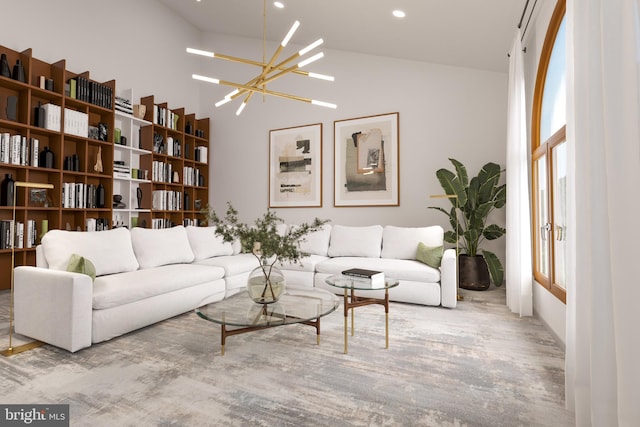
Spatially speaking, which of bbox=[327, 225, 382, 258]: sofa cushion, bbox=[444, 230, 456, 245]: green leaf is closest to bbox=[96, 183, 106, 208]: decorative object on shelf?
bbox=[327, 225, 382, 258]: sofa cushion

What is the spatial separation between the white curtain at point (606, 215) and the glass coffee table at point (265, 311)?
1.34m

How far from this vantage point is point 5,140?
3.76m

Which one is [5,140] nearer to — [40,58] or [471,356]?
[40,58]

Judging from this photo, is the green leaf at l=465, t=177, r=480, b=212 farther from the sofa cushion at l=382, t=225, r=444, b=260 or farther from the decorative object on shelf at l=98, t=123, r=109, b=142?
the decorative object on shelf at l=98, t=123, r=109, b=142

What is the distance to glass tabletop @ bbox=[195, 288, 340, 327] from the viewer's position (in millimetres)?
2092

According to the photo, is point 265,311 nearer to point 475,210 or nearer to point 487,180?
point 475,210

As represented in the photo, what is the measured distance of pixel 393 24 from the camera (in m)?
4.10

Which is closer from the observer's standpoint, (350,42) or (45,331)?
(45,331)

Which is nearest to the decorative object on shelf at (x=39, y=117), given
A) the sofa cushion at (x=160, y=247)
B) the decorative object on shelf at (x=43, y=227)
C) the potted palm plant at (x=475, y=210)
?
the decorative object on shelf at (x=43, y=227)

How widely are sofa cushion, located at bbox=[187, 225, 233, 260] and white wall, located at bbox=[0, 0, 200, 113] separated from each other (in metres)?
2.75

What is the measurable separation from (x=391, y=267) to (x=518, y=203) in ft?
4.68

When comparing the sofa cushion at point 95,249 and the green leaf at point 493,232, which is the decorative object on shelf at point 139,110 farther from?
the green leaf at point 493,232

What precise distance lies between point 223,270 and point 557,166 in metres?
3.36

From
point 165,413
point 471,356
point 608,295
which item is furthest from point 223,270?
point 608,295
